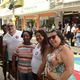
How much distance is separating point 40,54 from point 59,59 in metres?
1.41

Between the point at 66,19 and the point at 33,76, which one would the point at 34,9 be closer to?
the point at 66,19

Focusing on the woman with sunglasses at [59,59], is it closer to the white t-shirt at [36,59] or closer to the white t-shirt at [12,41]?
the white t-shirt at [36,59]

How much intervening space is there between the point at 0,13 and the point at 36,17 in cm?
1954

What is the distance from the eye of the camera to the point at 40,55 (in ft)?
19.5

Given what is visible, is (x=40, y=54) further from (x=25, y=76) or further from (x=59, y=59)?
(x=59, y=59)

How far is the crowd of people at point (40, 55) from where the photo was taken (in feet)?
14.9

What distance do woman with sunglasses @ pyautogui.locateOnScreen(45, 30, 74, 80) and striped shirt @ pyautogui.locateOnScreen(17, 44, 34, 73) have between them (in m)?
1.78

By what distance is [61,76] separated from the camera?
460 cm

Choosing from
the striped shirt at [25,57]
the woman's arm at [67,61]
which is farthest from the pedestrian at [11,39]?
the woman's arm at [67,61]

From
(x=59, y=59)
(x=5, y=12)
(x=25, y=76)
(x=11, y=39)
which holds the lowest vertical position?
(x=5, y=12)

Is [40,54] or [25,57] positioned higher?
[40,54]

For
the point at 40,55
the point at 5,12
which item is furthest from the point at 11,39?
the point at 5,12

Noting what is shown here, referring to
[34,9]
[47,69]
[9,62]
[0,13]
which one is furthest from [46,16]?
[47,69]

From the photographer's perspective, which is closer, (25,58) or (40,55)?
(40,55)
